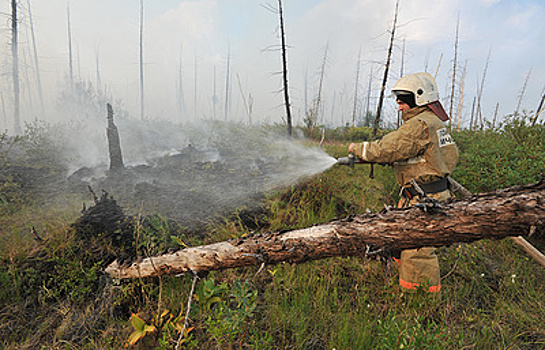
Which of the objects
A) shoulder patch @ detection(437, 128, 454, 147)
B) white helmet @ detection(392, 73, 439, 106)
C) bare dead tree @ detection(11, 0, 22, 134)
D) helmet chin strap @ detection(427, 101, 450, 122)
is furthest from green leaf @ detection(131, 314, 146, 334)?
bare dead tree @ detection(11, 0, 22, 134)

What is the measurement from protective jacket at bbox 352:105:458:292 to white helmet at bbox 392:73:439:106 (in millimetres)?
165

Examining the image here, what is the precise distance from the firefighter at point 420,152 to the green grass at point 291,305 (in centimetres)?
31

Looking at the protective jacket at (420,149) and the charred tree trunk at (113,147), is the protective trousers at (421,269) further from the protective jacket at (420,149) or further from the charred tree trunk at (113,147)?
the charred tree trunk at (113,147)

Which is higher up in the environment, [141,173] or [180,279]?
[141,173]

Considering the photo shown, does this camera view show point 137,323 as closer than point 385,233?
No

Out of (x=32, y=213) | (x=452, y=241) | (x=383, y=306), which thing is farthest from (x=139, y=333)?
(x=32, y=213)

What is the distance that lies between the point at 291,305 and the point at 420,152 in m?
2.32

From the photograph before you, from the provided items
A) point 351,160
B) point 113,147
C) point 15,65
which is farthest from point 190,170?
point 15,65

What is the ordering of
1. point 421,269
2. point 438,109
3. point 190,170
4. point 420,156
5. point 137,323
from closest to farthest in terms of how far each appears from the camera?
point 137,323, point 421,269, point 420,156, point 438,109, point 190,170

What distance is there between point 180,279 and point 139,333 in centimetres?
81

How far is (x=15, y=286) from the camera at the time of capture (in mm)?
2949

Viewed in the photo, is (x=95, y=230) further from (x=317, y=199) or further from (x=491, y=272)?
(x=491, y=272)

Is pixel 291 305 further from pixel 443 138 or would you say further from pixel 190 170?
pixel 190 170

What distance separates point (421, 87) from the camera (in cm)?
314
